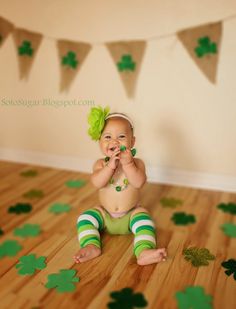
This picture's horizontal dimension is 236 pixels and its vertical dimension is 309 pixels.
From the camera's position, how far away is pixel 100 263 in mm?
1347

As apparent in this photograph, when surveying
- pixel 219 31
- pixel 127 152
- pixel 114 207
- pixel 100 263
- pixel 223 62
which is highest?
pixel 219 31

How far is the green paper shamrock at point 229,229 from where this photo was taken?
156 cm

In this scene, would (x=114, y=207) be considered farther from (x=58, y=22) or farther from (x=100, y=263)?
(x=58, y=22)

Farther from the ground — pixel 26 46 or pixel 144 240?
pixel 26 46

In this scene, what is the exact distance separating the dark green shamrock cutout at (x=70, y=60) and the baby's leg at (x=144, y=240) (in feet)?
3.41

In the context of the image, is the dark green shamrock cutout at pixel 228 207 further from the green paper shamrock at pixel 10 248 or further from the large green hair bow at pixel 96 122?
the green paper shamrock at pixel 10 248

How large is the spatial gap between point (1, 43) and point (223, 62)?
1397 mm

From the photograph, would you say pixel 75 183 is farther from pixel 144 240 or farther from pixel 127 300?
pixel 127 300

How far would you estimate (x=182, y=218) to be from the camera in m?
1.70

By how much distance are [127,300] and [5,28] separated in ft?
6.00

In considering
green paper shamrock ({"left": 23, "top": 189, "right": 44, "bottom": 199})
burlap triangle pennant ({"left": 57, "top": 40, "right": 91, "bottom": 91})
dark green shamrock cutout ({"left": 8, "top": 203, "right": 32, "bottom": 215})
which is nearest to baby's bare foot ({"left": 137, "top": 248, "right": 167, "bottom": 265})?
dark green shamrock cutout ({"left": 8, "top": 203, "right": 32, "bottom": 215})

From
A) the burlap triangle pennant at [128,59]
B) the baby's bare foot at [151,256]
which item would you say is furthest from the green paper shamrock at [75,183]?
the baby's bare foot at [151,256]

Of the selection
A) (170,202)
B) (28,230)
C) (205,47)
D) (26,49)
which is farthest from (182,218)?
(26,49)

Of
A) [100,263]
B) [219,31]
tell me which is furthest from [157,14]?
[100,263]
